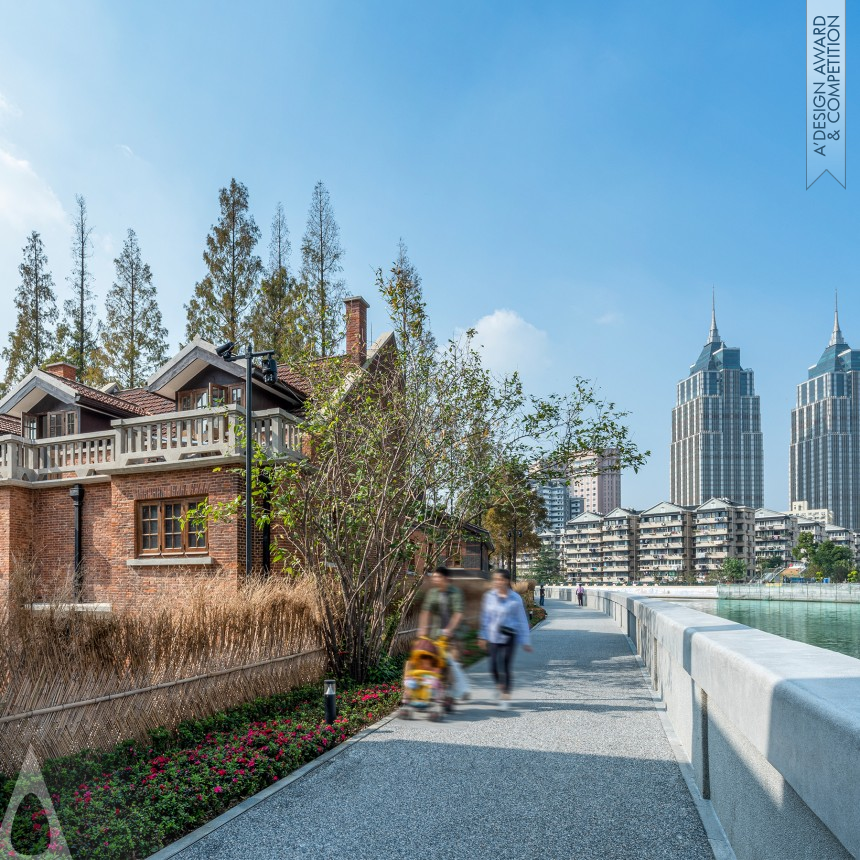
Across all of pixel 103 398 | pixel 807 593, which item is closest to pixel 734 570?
pixel 807 593

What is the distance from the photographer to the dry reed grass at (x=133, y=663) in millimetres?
6809

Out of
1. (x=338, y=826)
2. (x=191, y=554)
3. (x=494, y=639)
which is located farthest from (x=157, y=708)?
(x=191, y=554)

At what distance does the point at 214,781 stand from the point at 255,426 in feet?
37.8

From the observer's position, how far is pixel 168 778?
21.6ft

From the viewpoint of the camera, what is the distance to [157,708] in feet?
26.2

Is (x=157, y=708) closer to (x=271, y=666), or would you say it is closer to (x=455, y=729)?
(x=271, y=666)

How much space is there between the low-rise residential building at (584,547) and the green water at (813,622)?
4783 inches

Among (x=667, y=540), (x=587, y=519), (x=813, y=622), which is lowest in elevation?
(x=667, y=540)

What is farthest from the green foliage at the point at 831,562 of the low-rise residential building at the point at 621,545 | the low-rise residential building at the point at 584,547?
the low-rise residential building at the point at 584,547

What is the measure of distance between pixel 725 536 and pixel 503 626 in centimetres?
15850

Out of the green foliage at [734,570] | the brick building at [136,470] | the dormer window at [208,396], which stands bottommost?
the green foliage at [734,570]

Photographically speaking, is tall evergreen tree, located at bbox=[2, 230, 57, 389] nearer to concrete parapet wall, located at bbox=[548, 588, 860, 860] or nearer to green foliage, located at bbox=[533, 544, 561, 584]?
concrete parapet wall, located at bbox=[548, 588, 860, 860]

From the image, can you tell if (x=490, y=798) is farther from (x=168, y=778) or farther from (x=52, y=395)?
(x=52, y=395)

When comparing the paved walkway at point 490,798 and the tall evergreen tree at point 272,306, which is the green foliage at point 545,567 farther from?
the paved walkway at point 490,798
